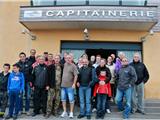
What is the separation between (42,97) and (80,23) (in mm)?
3973

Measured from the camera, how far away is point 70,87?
10594 mm

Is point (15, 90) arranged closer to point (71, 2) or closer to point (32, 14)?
point (32, 14)

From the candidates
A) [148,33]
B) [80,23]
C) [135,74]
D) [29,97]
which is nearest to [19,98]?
[29,97]

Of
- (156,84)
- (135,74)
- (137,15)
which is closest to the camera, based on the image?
(135,74)

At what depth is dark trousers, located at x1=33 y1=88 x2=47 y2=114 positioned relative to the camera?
1072cm

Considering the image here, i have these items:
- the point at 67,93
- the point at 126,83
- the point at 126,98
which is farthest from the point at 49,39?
the point at 126,98

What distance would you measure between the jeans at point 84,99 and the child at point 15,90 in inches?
69.4

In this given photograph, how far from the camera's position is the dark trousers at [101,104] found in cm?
1045

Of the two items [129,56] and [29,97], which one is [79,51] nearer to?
[129,56]

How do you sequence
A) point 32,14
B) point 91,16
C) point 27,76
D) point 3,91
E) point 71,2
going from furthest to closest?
point 71,2, point 32,14, point 91,16, point 27,76, point 3,91

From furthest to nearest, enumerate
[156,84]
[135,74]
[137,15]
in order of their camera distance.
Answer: [156,84] < [137,15] < [135,74]

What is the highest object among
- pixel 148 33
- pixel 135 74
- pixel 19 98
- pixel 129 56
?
pixel 148 33

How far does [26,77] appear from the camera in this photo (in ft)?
36.4

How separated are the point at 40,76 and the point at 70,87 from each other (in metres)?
0.97
